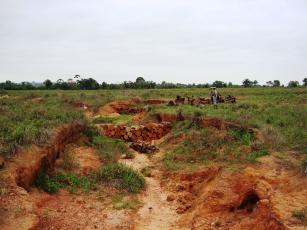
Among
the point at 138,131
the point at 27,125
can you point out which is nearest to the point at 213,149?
the point at 138,131

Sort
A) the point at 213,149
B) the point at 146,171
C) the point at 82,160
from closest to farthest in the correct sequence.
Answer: the point at 82,160 → the point at 146,171 → the point at 213,149

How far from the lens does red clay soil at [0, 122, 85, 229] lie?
7492 mm

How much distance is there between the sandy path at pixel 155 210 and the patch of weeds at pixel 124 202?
0.66 feet

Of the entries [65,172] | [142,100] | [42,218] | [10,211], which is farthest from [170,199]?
[142,100]

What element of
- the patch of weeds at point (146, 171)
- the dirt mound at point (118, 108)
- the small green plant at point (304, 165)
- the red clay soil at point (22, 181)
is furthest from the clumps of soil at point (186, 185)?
the dirt mound at point (118, 108)

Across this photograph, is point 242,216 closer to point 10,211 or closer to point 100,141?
point 10,211

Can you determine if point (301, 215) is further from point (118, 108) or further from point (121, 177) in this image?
point (118, 108)

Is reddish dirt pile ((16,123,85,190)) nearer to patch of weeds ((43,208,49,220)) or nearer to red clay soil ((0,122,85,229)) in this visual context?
red clay soil ((0,122,85,229))

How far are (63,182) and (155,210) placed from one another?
8.69ft

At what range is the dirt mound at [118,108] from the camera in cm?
2622

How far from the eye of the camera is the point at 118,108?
2717cm

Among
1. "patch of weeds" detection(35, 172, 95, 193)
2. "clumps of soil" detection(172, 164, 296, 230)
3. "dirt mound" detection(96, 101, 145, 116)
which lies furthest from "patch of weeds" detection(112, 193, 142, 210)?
"dirt mound" detection(96, 101, 145, 116)

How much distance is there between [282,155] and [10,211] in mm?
7698

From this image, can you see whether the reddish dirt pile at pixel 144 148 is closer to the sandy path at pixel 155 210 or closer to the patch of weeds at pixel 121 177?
the sandy path at pixel 155 210
